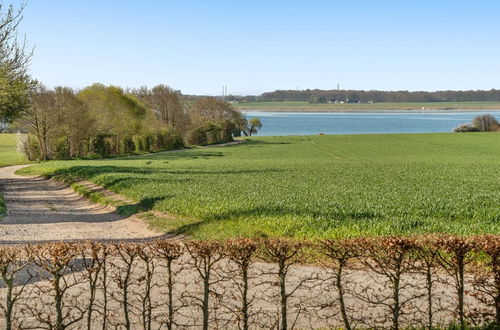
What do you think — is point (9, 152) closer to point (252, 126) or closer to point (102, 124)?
point (102, 124)

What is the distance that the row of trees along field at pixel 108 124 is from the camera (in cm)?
6475

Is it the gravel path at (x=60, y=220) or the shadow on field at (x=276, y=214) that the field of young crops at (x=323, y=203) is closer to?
the shadow on field at (x=276, y=214)

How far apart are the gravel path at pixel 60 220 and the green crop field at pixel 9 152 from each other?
3409cm

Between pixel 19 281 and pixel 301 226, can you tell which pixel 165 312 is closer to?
pixel 19 281

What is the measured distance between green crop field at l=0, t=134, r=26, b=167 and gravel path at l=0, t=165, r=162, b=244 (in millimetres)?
34088

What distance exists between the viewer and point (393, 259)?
7.90 metres

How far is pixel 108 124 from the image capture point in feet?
241

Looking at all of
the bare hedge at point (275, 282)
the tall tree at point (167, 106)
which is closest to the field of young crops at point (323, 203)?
the bare hedge at point (275, 282)

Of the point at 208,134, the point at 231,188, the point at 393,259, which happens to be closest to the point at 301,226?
the point at 393,259

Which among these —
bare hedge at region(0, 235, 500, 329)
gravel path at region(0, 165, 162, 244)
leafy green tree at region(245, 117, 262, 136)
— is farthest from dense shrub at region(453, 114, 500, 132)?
bare hedge at region(0, 235, 500, 329)

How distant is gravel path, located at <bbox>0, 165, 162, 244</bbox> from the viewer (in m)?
18.7

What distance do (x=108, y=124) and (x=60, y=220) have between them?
53356 mm

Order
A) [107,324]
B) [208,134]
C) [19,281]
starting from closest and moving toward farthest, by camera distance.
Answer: [107,324] → [19,281] → [208,134]

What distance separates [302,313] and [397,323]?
1.68m
